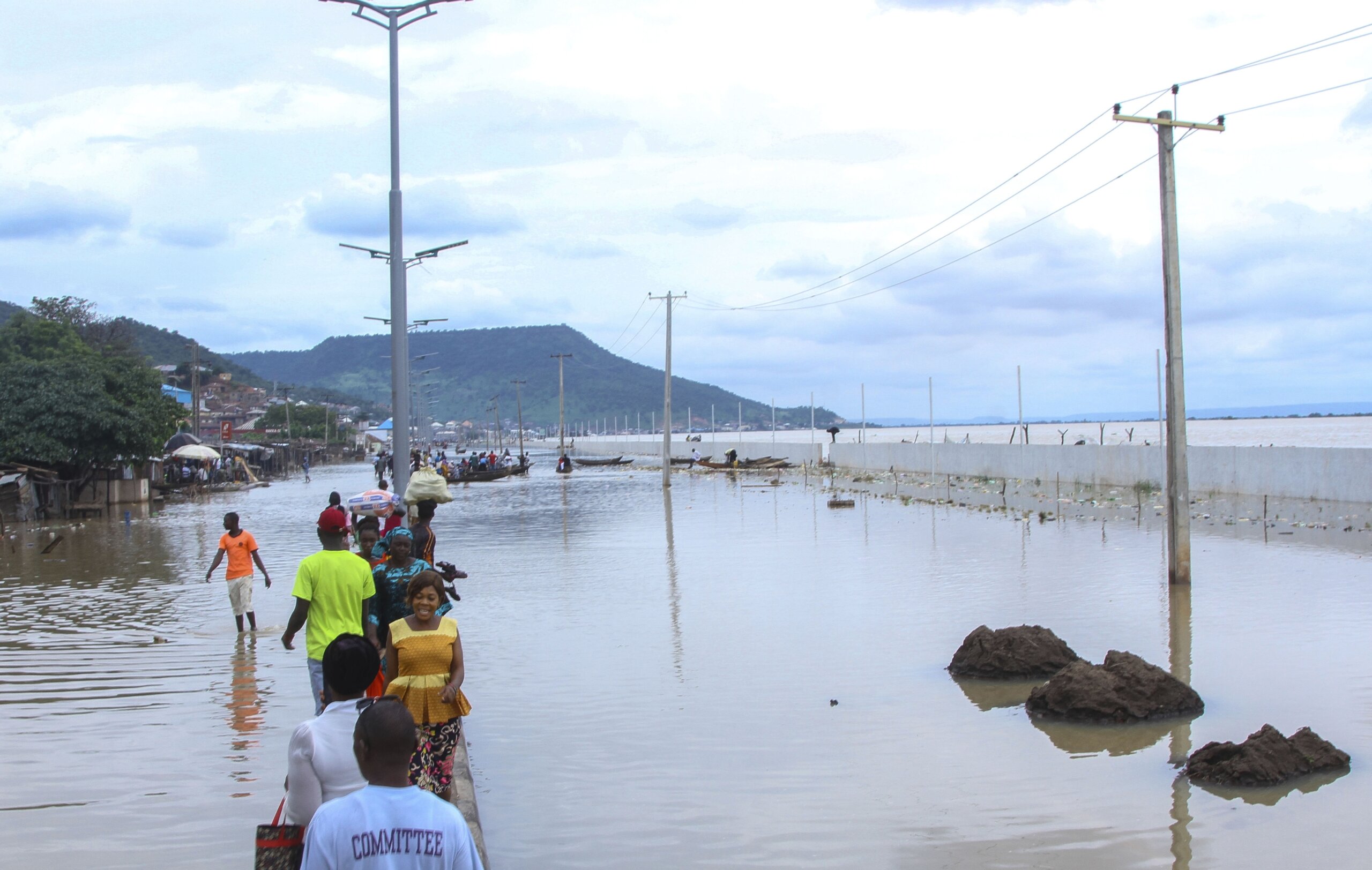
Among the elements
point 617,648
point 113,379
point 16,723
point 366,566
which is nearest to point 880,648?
point 617,648

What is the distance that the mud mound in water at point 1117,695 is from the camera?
360 inches

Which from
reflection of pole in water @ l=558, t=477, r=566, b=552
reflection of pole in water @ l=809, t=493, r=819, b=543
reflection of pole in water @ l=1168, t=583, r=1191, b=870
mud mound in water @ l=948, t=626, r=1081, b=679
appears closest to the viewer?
reflection of pole in water @ l=1168, t=583, r=1191, b=870

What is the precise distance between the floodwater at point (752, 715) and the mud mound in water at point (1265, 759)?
14 cm

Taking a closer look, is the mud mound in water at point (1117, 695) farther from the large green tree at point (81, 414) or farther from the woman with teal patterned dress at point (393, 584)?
the large green tree at point (81, 414)

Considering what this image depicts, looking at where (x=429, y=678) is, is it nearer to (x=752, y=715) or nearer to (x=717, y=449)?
Result: (x=752, y=715)

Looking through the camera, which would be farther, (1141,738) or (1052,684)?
(1052,684)

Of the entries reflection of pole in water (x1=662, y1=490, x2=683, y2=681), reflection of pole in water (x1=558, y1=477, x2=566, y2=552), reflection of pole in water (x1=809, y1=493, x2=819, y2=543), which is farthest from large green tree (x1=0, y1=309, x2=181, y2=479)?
reflection of pole in water (x1=809, y1=493, x2=819, y2=543)

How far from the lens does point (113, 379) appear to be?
38.8 metres

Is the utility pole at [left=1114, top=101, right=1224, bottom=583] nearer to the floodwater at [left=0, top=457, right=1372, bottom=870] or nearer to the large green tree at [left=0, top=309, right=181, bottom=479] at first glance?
the floodwater at [left=0, top=457, right=1372, bottom=870]

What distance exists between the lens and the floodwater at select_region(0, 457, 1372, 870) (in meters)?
6.69

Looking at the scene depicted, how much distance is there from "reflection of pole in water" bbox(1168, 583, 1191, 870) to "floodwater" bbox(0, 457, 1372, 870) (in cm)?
4

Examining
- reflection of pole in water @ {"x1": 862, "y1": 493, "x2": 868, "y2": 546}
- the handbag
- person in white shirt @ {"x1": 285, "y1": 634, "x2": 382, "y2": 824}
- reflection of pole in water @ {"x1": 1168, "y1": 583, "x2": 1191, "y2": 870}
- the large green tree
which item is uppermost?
the large green tree

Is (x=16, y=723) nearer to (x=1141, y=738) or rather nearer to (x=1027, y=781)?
(x=1027, y=781)

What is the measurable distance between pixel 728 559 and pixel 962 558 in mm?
4093
